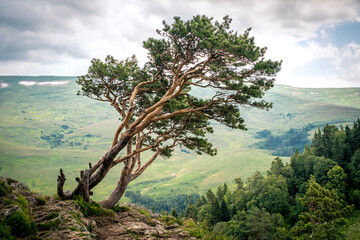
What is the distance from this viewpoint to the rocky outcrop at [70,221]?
8805 mm

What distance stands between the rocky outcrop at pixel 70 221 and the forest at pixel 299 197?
39.8 metres

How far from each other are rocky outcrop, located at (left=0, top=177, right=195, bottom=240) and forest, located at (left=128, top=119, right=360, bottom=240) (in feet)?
131

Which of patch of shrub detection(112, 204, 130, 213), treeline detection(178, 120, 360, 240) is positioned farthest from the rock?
treeline detection(178, 120, 360, 240)

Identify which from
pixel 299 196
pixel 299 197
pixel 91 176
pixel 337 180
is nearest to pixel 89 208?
pixel 91 176

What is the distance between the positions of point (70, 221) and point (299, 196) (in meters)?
77.5

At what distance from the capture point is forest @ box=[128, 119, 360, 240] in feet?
169

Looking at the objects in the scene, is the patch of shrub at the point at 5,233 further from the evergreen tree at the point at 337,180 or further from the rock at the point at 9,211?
the evergreen tree at the point at 337,180

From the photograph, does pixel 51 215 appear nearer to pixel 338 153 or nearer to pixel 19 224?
pixel 19 224

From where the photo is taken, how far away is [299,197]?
68.4 metres

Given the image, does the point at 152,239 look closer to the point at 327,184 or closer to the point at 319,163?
the point at 327,184

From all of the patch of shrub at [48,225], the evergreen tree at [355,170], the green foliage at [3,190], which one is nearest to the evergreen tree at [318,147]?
the evergreen tree at [355,170]

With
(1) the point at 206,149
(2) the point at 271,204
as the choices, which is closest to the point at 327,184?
(2) the point at 271,204

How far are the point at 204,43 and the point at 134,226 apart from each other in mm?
11340

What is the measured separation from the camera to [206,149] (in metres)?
17.7
